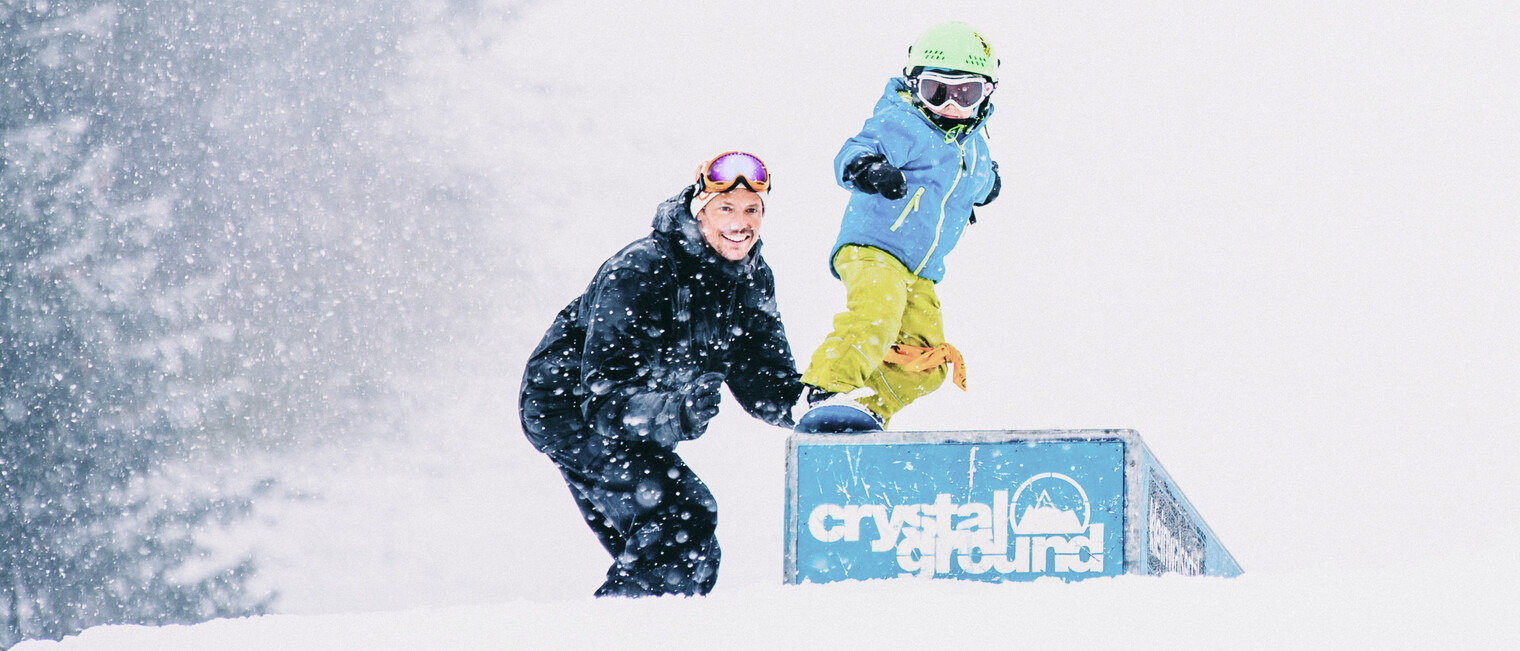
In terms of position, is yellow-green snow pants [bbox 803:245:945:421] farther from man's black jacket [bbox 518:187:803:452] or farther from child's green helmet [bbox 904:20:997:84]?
child's green helmet [bbox 904:20:997:84]

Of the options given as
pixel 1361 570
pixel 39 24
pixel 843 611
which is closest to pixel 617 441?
pixel 843 611

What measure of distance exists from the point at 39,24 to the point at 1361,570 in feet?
58.5

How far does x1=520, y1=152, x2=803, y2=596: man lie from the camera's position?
4.09 metres

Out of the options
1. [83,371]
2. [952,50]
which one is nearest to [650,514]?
[952,50]

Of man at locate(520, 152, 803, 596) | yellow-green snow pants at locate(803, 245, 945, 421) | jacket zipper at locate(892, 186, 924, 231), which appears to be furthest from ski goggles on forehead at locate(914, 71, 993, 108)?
man at locate(520, 152, 803, 596)

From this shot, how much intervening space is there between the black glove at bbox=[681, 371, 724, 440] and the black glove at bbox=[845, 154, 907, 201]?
740mm

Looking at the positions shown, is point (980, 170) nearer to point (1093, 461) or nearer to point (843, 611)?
point (1093, 461)

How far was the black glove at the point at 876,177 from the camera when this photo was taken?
419 cm

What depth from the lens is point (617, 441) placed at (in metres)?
4.25

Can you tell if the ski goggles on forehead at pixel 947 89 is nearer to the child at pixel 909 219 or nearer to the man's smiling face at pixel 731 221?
the child at pixel 909 219

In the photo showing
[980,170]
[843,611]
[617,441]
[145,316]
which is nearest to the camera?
[843,611]

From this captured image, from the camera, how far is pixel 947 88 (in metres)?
4.44

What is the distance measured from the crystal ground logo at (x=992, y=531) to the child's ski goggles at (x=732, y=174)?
1.01 metres

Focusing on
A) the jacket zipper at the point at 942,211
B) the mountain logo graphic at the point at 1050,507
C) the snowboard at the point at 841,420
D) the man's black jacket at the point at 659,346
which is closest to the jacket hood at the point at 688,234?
the man's black jacket at the point at 659,346
